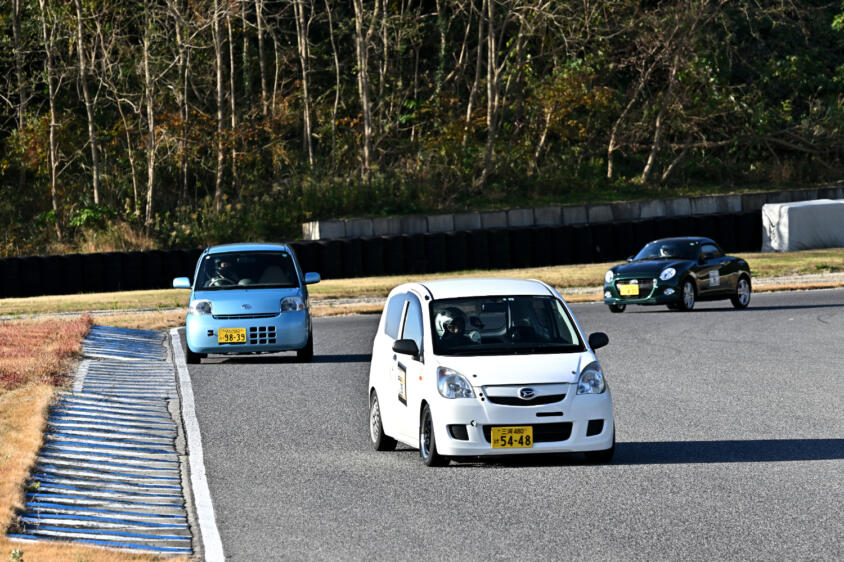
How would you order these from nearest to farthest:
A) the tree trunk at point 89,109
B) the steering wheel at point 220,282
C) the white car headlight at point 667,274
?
the steering wheel at point 220,282 < the white car headlight at point 667,274 < the tree trunk at point 89,109

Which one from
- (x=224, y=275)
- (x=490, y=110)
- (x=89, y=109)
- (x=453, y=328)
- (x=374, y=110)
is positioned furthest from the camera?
(x=374, y=110)

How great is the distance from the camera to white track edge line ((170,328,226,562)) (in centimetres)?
754

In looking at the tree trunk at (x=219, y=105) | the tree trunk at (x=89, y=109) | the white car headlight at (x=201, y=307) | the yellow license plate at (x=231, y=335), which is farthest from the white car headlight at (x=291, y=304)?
the tree trunk at (x=89, y=109)

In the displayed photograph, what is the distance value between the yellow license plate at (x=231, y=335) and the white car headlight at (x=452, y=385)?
8.60 m

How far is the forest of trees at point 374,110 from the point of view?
45.8m

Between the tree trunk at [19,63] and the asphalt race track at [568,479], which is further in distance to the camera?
the tree trunk at [19,63]

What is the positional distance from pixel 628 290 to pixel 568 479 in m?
16.6

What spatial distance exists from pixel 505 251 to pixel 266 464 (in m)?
28.0

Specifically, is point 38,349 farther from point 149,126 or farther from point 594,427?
point 149,126

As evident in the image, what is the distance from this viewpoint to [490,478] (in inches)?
384

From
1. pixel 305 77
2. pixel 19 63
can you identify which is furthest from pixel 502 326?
pixel 19 63

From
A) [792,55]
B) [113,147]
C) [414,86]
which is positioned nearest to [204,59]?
[113,147]

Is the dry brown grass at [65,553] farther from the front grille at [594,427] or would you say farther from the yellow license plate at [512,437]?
the front grille at [594,427]

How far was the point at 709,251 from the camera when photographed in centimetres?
2639
